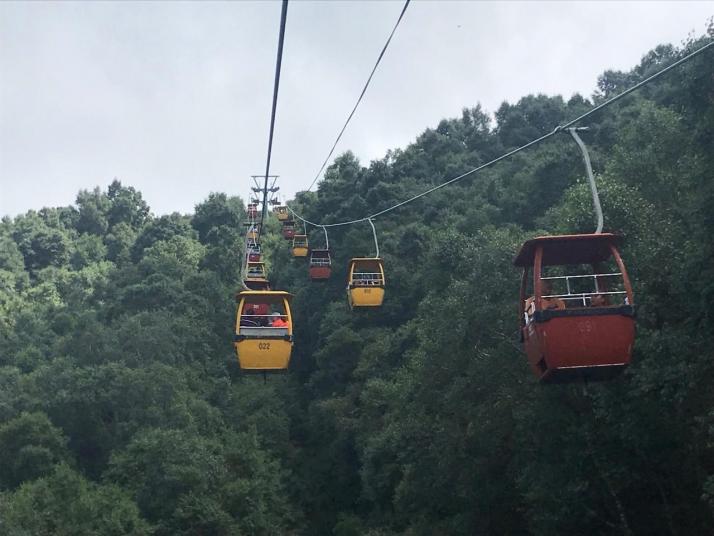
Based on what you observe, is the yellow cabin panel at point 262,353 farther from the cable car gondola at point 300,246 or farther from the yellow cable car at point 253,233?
the yellow cable car at point 253,233

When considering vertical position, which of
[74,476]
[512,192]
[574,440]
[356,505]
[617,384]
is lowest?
[356,505]

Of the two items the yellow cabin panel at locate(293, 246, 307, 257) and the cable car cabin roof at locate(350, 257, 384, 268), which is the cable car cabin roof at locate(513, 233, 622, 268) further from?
the yellow cabin panel at locate(293, 246, 307, 257)

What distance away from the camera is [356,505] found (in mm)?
29516

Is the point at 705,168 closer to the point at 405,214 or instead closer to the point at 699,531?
the point at 699,531

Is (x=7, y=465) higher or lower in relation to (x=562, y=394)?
lower

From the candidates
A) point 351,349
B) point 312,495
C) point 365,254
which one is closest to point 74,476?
point 312,495

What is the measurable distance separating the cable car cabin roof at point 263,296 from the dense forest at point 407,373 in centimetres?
404

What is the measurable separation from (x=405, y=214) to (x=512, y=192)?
6.79m

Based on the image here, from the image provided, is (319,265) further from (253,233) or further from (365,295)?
(253,233)

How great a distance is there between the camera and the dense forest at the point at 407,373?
12141 millimetres

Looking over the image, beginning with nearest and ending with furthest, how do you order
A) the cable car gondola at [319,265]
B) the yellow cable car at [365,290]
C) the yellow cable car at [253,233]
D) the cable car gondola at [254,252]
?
the yellow cable car at [365,290] → the cable car gondola at [319,265] → the cable car gondola at [254,252] → the yellow cable car at [253,233]

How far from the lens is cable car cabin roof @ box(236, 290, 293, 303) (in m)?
12.5

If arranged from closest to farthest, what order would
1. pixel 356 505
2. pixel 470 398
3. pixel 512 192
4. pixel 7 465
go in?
pixel 470 398 < pixel 7 465 < pixel 356 505 < pixel 512 192

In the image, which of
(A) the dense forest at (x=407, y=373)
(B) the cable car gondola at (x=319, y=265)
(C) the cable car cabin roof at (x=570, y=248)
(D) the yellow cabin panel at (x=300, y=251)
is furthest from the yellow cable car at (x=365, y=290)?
(D) the yellow cabin panel at (x=300, y=251)
